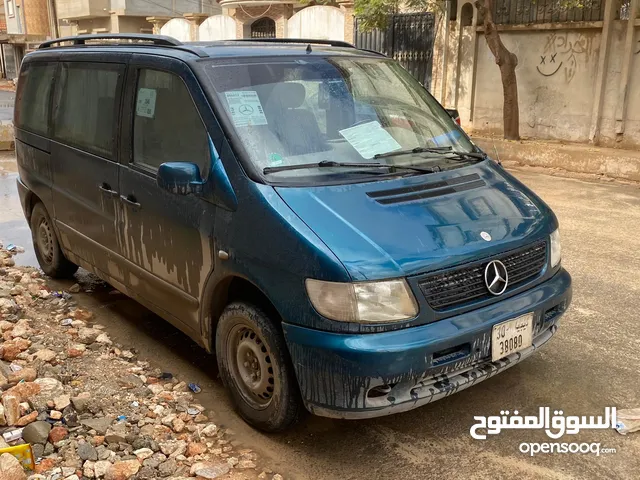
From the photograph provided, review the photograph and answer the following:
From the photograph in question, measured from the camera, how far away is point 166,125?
12.8ft

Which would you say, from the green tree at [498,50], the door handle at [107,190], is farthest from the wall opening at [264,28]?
the door handle at [107,190]

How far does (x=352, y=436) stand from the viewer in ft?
11.3

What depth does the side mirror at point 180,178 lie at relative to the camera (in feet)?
11.3

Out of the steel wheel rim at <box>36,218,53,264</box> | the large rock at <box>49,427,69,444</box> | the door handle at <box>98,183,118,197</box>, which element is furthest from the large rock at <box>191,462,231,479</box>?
the steel wheel rim at <box>36,218,53,264</box>

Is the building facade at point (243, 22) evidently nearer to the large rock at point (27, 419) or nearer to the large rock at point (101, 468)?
the large rock at point (27, 419)

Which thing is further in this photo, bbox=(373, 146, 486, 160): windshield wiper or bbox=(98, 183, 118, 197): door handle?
bbox=(98, 183, 118, 197): door handle

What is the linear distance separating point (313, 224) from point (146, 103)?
5.43 ft

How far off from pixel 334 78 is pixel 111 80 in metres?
1.56

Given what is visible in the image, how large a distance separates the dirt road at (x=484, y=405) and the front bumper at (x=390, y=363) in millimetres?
402

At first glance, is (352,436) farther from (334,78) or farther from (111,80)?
(111,80)

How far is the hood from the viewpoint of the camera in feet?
9.74

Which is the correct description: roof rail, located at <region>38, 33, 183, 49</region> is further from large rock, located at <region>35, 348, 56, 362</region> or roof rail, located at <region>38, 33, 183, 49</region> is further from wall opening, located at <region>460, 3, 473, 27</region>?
wall opening, located at <region>460, 3, 473, 27</region>

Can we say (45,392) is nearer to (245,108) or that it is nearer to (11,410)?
(11,410)

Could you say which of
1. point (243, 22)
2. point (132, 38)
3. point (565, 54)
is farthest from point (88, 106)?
point (243, 22)
